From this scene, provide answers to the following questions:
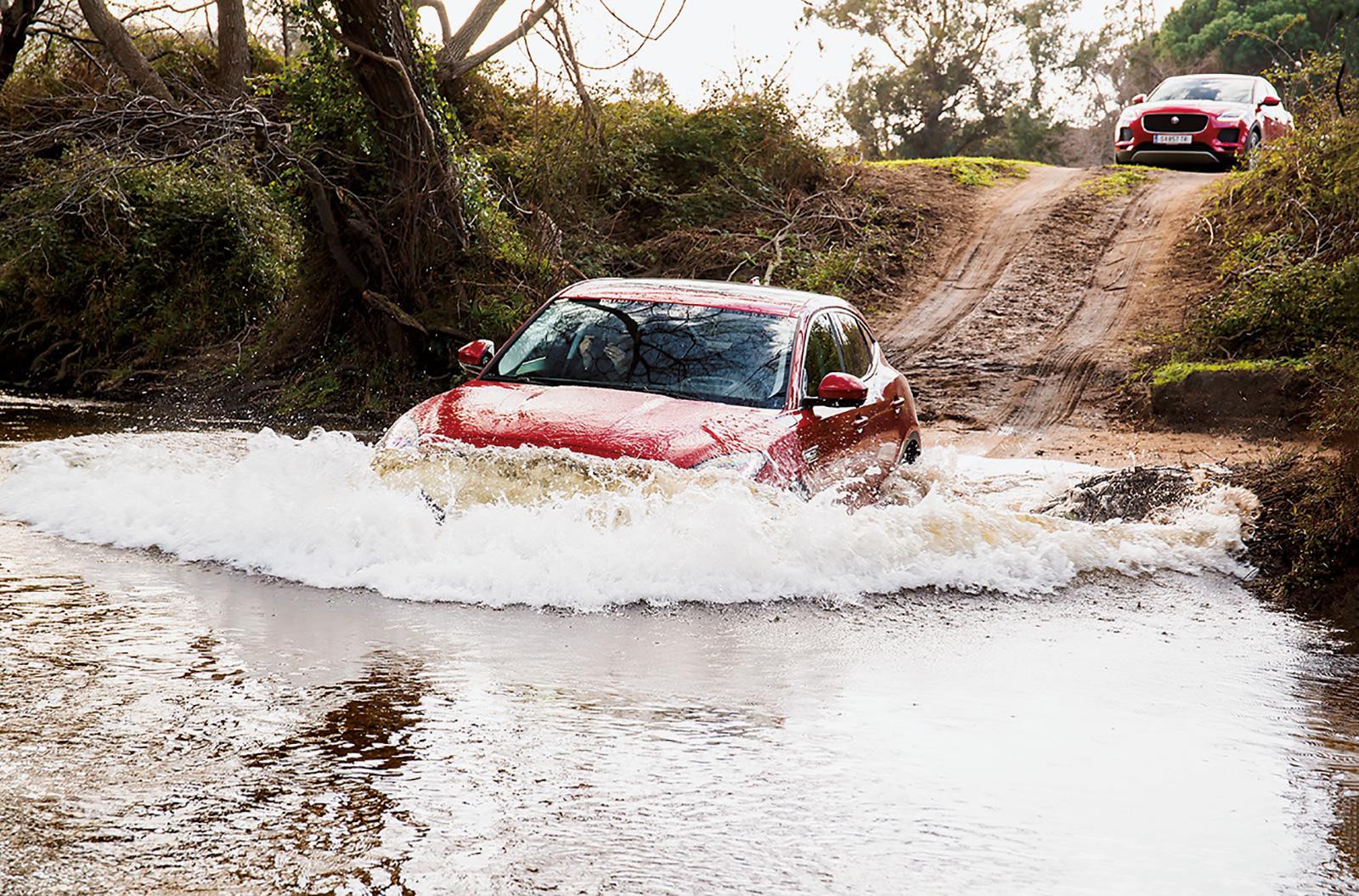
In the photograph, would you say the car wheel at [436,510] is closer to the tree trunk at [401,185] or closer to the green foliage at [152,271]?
the tree trunk at [401,185]

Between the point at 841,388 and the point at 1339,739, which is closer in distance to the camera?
the point at 1339,739

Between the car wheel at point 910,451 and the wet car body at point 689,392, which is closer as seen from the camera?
the wet car body at point 689,392

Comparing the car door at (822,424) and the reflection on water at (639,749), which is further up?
the car door at (822,424)

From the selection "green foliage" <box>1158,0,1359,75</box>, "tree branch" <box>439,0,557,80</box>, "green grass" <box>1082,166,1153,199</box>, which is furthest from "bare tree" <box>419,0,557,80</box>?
"green foliage" <box>1158,0,1359,75</box>

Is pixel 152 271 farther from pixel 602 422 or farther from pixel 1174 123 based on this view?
pixel 1174 123

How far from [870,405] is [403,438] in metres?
3.13

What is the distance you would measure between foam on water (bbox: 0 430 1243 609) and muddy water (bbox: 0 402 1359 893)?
23mm

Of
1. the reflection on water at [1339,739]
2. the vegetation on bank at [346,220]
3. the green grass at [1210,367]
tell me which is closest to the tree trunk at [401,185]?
the vegetation on bank at [346,220]

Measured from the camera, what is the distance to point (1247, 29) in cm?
4612

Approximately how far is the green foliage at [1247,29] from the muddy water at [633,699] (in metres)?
42.0

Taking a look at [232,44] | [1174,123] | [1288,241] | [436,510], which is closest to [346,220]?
[232,44]

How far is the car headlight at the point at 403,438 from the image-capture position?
8.04 metres

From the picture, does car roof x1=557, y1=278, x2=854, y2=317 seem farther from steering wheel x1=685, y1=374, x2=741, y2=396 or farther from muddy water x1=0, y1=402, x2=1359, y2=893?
muddy water x1=0, y1=402, x2=1359, y2=893

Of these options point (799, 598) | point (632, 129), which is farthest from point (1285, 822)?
point (632, 129)
